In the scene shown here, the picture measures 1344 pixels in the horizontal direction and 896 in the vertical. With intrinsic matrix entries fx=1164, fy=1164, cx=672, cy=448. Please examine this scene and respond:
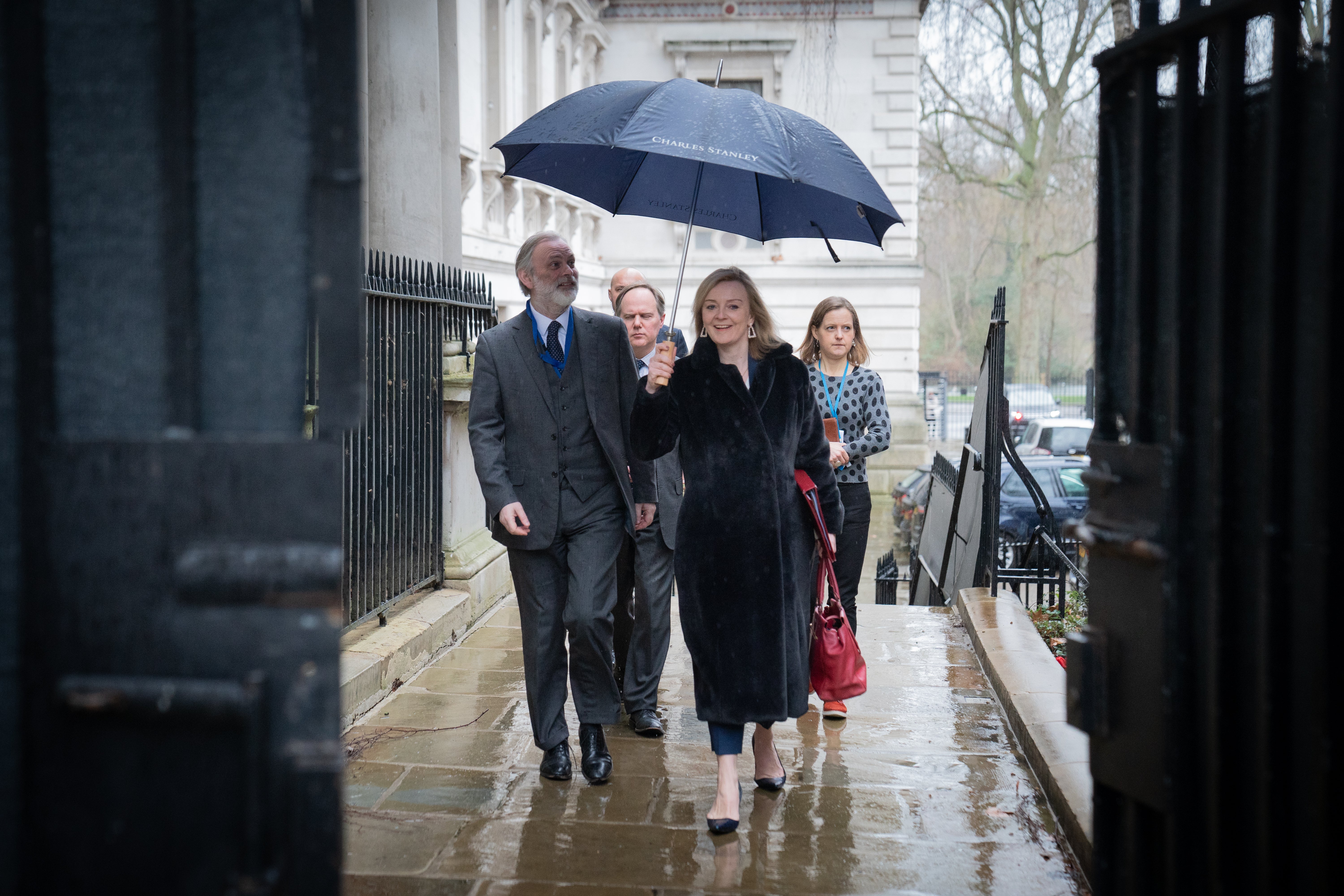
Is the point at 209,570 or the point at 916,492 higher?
the point at 209,570

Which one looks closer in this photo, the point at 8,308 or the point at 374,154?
Result: the point at 8,308

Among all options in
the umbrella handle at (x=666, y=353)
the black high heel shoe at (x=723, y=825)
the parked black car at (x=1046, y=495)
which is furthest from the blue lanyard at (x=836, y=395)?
the parked black car at (x=1046, y=495)

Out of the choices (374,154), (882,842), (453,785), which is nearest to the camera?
(882,842)

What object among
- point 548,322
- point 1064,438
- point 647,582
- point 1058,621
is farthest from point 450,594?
point 1064,438

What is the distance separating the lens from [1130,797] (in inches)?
87.2

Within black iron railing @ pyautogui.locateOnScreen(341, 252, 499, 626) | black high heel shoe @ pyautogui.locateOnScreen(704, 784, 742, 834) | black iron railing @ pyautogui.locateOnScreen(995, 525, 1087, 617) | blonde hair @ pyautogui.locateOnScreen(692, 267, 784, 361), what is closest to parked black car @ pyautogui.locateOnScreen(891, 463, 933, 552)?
black iron railing @ pyautogui.locateOnScreen(995, 525, 1087, 617)

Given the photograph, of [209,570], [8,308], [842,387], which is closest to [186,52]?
[8,308]

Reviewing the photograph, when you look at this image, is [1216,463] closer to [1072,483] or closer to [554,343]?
[554,343]

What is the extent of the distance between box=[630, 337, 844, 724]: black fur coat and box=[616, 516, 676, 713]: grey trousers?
3.49 ft

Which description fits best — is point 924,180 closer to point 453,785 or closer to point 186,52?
point 453,785

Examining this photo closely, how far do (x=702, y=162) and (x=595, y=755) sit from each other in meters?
2.52

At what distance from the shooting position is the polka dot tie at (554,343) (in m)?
4.70

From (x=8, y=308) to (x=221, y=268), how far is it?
0.29 m

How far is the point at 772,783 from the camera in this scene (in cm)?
439
